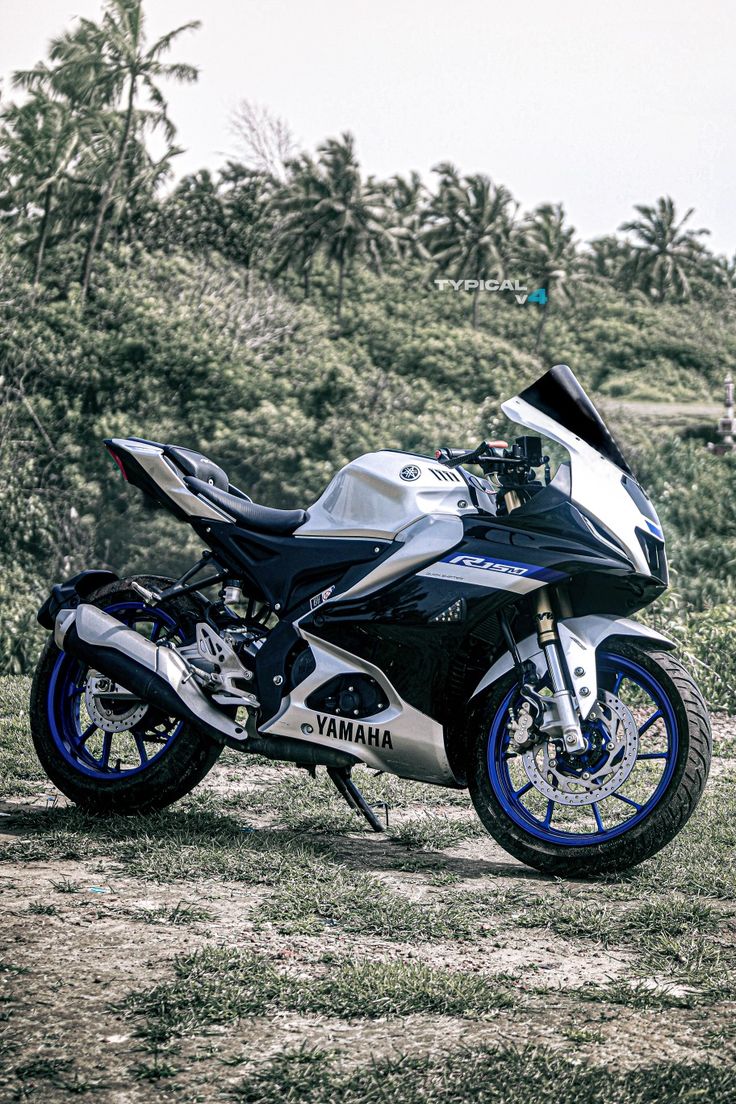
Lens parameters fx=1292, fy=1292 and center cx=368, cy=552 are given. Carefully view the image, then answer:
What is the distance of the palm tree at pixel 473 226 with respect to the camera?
28.4 m

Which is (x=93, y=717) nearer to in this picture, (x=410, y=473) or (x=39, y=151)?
(x=410, y=473)

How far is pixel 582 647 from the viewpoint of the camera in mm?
4324

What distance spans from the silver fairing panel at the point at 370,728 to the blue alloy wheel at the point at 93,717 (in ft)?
1.82

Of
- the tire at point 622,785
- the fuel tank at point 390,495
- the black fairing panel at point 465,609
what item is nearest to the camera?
the tire at point 622,785

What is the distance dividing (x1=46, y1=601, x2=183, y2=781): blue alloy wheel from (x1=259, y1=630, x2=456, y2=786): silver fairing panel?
554 mm

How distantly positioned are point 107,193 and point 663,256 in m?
14.6

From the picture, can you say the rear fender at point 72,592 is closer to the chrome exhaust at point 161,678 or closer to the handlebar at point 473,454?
the chrome exhaust at point 161,678

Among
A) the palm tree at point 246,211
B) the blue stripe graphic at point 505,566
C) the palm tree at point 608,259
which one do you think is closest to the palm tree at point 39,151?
the palm tree at point 246,211

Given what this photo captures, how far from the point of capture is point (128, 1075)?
2.72 metres

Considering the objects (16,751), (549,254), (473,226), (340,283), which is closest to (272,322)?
(340,283)

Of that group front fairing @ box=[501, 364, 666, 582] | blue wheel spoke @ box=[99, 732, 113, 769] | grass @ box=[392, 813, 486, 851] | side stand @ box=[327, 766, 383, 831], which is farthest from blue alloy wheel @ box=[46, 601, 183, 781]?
front fairing @ box=[501, 364, 666, 582]

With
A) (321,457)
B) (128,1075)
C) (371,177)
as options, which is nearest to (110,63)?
(371,177)

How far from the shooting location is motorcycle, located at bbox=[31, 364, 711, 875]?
4293 millimetres

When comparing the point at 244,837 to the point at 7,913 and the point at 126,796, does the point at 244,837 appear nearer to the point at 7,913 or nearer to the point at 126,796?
the point at 126,796
